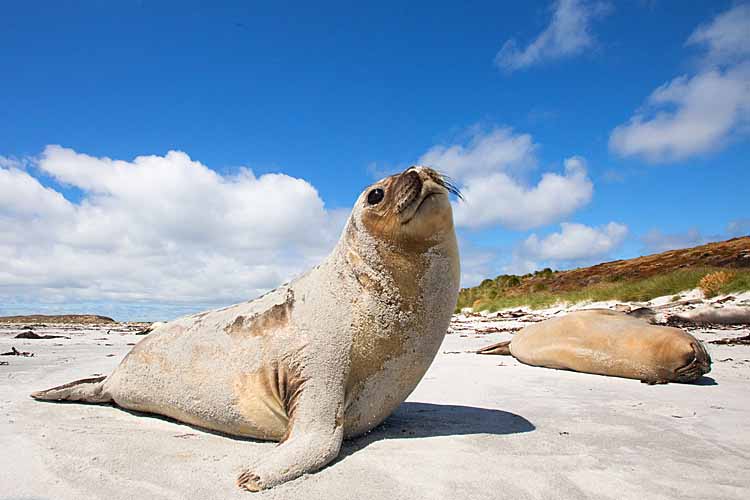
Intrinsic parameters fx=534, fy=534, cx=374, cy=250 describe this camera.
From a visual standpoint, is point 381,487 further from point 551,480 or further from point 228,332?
point 228,332

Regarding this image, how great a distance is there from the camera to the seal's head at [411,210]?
306cm

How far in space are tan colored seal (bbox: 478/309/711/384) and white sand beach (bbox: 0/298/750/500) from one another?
547 millimetres

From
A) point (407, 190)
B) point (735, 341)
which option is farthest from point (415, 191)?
point (735, 341)

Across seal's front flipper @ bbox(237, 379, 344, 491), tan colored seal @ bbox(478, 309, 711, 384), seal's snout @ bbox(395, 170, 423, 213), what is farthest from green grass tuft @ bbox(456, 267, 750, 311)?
seal's front flipper @ bbox(237, 379, 344, 491)

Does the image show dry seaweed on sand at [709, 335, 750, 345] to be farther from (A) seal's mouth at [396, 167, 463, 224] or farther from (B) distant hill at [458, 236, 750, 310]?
(A) seal's mouth at [396, 167, 463, 224]

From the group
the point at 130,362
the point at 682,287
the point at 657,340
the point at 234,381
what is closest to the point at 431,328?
the point at 234,381

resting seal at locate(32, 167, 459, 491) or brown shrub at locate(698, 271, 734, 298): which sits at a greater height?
brown shrub at locate(698, 271, 734, 298)

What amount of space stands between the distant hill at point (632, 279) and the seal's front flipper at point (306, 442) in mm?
14637

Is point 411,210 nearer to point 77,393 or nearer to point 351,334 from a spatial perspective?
point 351,334

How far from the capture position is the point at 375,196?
3246 mm

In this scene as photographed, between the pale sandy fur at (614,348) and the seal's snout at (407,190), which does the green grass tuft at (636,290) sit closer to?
the pale sandy fur at (614,348)

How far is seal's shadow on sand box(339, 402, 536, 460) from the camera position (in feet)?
11.0

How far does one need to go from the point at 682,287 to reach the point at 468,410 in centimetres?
1449

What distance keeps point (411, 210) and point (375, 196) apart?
0.29 m
